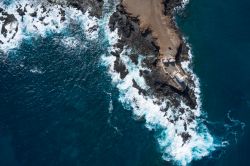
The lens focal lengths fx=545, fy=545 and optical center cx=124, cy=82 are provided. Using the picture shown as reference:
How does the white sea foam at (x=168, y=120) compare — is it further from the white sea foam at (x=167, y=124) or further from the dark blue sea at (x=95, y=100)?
the dark blue sea at (x=95, y=100)

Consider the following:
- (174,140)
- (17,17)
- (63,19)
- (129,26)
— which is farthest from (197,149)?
(17,17)

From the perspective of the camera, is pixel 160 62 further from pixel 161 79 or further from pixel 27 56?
pixel 27 56

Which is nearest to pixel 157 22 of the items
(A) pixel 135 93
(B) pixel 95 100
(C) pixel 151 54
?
(C) pixel 151 54

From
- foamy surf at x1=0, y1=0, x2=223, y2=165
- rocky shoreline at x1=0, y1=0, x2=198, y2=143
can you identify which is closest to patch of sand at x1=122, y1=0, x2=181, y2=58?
rocky shoreline at x1=0, y1=0, x2=198, y2=143

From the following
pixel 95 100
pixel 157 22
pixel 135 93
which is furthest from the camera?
pixel 157 22

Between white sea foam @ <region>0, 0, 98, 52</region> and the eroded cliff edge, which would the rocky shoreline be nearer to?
the eroded cliff edge

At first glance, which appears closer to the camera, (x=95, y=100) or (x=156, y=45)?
(x=95, y=100)

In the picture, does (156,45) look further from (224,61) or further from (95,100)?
(95,100)
